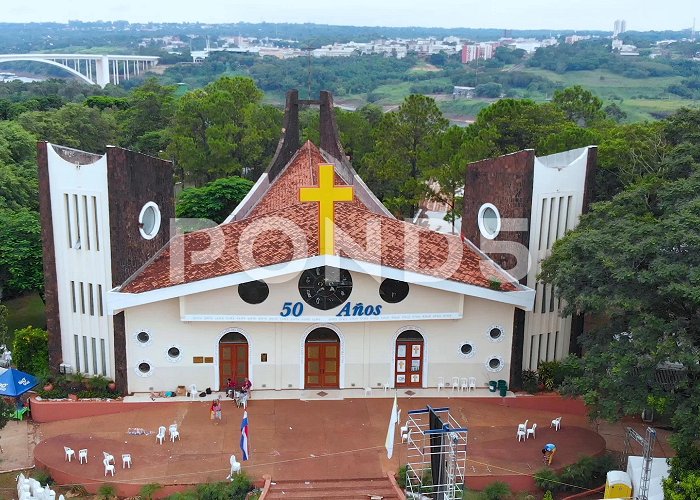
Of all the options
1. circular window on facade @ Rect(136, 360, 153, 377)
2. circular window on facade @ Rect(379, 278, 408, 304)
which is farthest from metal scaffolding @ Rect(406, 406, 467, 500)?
circular window on facade @ Rect(136, 360, 153, 377)

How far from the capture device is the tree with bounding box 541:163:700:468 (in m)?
15.3

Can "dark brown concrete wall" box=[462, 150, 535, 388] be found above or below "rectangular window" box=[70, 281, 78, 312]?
above

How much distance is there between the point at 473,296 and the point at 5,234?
17910 mm

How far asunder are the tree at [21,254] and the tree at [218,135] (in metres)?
15.4

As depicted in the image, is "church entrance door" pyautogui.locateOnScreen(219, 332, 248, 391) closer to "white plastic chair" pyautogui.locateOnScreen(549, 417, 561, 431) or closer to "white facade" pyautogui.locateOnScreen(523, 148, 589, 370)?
"white facade" pyautogui.locateOnScreen(523, 148, 589, 370)

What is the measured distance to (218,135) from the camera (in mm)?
42156

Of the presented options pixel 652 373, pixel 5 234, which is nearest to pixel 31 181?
pixel 5 234

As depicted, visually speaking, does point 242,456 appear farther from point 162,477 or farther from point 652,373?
point 652,373

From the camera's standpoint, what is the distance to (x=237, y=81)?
46.4 m

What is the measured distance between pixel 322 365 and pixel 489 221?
657 centimetres

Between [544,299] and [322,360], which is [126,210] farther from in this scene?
[544,299]

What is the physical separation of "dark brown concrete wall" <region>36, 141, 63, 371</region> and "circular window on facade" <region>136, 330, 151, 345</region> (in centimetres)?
276

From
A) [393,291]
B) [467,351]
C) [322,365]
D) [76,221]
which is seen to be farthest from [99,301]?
[467,351]

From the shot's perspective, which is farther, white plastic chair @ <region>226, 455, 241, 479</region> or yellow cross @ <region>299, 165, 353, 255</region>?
yellow cross @ <region>299, 165, 353, 255</region>
